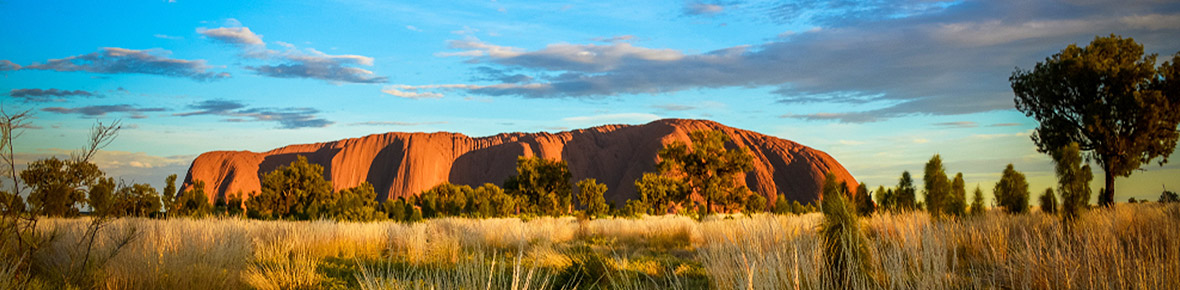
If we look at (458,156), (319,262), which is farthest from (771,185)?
(319,262)

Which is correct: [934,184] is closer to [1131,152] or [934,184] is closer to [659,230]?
[659,230]

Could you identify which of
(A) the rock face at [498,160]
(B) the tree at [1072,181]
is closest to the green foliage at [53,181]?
(B) the tree at [1072,181]

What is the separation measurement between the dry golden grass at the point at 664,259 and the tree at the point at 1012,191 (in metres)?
8.06

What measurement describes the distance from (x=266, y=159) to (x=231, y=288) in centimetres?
12951

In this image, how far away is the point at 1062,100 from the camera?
2659 centimetres

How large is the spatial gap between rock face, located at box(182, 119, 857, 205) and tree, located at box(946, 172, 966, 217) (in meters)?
74.2

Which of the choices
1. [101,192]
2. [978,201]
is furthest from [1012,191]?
[101,192]

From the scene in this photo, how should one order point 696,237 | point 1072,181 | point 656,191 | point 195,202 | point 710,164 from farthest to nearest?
point 656,191 < point 710,164 < point 195,202 < point 696,237 < point 1072,181

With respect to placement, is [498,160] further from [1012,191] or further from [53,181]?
[53,181]

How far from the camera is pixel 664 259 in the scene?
10.5m

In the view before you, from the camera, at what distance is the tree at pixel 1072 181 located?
13.0m

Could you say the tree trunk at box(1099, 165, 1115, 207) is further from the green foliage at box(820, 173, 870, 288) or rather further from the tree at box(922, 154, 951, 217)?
the green foliage at box(820, 173, 870, 288)

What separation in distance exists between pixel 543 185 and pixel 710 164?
51.3 feet

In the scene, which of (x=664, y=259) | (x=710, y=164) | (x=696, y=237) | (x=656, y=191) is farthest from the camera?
(x=656, y=191)
